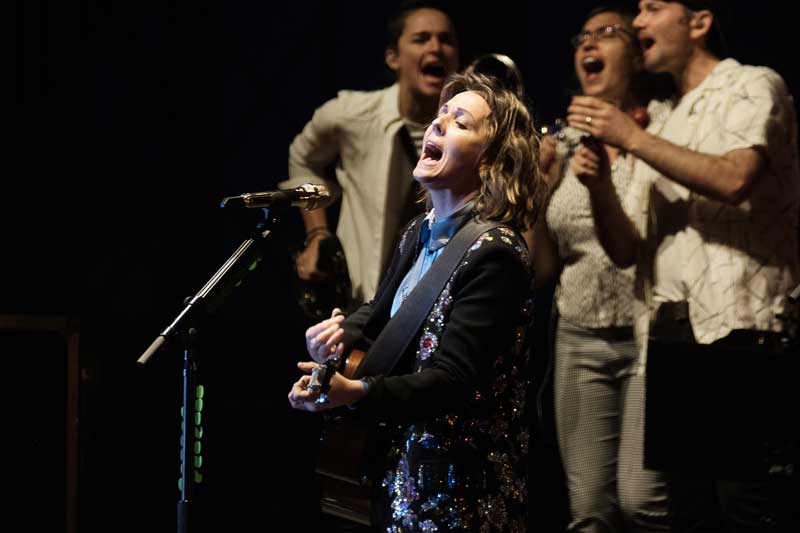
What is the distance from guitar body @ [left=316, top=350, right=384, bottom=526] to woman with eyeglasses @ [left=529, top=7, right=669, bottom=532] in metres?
1.28

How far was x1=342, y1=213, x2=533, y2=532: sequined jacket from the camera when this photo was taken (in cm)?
223

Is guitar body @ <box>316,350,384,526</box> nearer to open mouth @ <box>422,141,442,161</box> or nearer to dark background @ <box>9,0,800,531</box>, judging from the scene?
open mouth @ <box>422,141,442,161</box>

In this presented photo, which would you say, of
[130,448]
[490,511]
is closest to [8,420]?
[130,448]

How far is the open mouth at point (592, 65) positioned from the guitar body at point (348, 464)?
5.62 ft

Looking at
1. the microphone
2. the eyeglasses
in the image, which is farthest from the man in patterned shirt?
the microphone

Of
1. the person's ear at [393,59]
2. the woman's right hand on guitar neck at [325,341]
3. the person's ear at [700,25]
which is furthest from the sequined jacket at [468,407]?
the person's ear at [393,59]

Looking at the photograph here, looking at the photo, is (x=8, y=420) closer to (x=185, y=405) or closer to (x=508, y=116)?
(x=185, y=405)

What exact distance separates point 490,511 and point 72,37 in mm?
3292

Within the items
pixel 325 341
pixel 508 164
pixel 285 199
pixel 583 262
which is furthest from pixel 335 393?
pixel 583 262

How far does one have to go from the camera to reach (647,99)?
363 centimetres

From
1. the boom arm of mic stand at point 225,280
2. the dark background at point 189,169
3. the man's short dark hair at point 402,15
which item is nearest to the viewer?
the boom arm of mic stand at point 225,280

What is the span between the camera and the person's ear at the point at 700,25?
134 inches

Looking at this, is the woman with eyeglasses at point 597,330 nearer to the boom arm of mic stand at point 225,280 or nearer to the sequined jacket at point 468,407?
the sequined jacket at point 468,407

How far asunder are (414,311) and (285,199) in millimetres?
457
